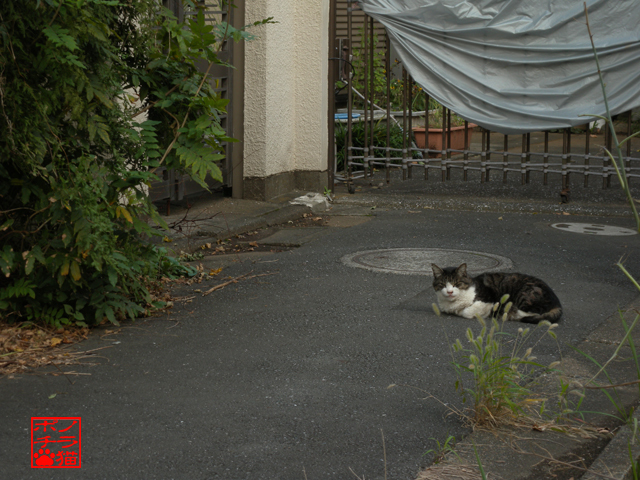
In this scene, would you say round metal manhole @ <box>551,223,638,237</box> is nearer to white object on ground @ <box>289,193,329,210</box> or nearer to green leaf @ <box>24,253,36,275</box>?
white object on ground @ <box>289,193,329,210</box>

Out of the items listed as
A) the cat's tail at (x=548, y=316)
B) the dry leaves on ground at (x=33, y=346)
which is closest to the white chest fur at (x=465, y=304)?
the cat's tail at (x=548, y=316)

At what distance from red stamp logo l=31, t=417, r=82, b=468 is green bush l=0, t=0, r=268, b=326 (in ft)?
3.31

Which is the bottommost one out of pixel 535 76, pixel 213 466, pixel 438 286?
pixel 213 466

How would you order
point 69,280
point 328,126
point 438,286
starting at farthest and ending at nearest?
point 328,126 → point 438,286 → point 69,280

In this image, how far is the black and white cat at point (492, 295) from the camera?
4.87m

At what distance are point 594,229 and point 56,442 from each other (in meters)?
→ 6.32

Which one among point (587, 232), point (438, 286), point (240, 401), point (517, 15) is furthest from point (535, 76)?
point (240, 401)

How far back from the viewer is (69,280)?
173 inches

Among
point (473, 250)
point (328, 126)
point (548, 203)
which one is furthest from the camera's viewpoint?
point (328, 126)

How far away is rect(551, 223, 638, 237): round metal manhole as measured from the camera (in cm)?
776

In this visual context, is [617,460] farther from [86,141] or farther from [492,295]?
[86,141]

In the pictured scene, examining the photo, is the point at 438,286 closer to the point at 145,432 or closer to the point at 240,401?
the point at 240,401

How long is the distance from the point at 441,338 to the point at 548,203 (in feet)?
17.4

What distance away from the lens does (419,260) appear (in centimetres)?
664
